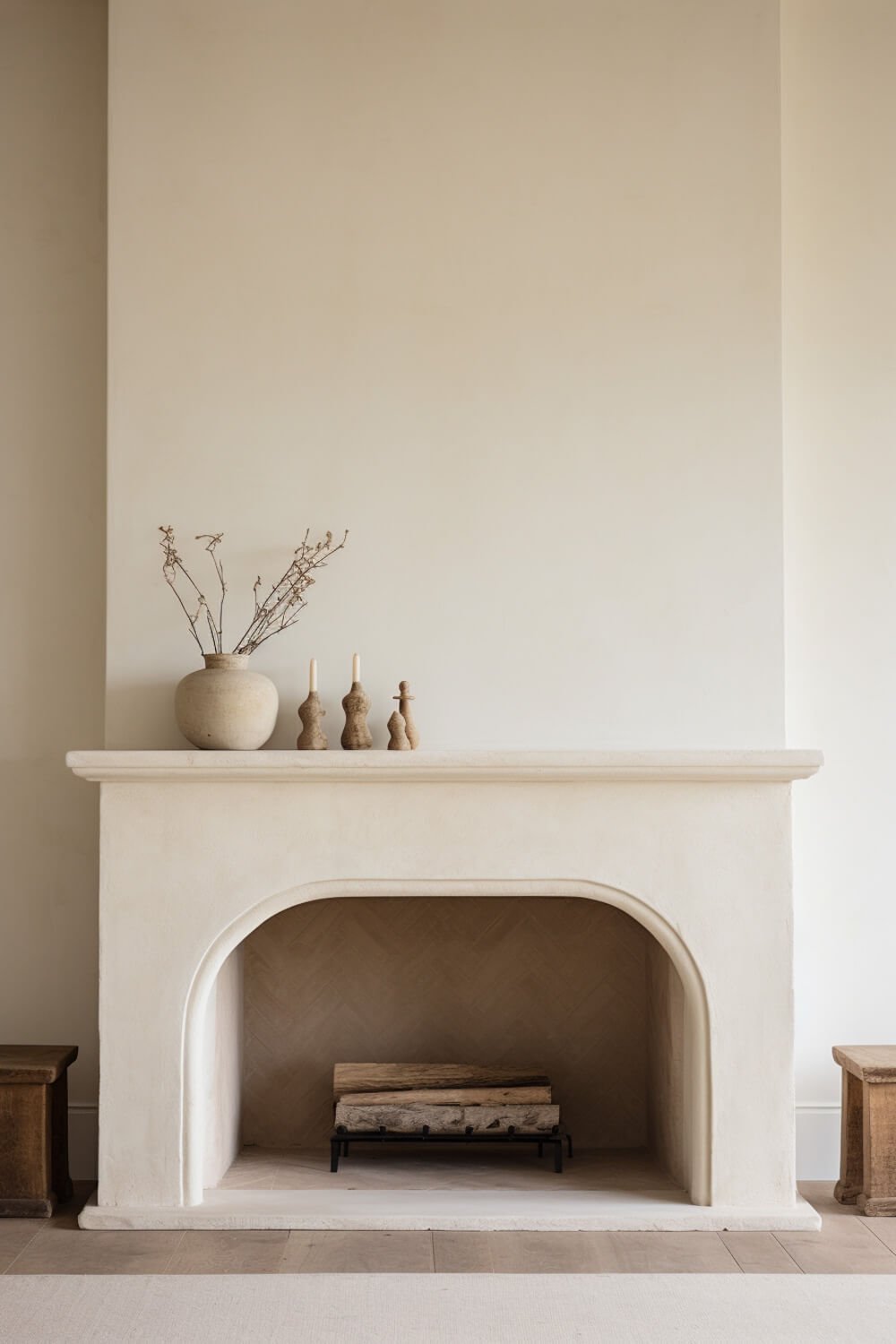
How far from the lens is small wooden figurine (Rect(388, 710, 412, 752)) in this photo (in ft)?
10.1

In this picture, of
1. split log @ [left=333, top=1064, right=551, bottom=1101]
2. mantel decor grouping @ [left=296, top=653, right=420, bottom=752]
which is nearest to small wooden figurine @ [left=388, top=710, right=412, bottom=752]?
mantel decor grouping @ [left=296, top=653, right=420, bottom=752]

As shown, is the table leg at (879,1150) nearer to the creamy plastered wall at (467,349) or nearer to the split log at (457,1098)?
the split log at (457,1098)

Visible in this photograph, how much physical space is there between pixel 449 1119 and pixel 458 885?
2.29ft

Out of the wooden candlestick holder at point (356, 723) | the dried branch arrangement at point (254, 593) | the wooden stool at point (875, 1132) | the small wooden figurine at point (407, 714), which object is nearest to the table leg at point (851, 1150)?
the wooden stool at point (875, 1132)

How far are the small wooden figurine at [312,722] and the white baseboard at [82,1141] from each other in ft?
4.06

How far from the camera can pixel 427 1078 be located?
330 cm

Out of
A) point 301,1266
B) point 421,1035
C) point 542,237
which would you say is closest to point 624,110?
point 542,237

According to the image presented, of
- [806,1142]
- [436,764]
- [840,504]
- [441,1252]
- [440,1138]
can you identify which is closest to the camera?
[441,1252]

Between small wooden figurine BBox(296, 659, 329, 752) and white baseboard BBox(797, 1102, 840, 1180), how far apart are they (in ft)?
5.48

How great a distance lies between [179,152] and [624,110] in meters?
1.19

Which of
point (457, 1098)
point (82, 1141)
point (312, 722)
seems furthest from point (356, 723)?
point (82, 1141)

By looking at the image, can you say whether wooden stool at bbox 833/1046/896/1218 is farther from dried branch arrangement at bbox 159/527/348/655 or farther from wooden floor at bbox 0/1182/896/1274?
dried branch arrangement at bbox 159/527/348/655

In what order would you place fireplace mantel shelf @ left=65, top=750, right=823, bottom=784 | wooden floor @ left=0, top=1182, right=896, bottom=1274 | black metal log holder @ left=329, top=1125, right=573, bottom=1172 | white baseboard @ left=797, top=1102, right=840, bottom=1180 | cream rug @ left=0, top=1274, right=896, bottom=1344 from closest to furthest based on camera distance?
cream rug @ left=0, top=1274, right=896, bottom=1344, wooden floor @ left=0, top=1182, right=896, bottom=1274, fireplace mantel shelf @ left=65, top=750, right=823, bottom=784, black metal log holder @ left=329, top=1125, right=573, bottom=1172, white baseboard @ left=797, top=1102, right=840, bottom=1180

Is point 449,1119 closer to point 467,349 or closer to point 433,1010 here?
point 433,1010
